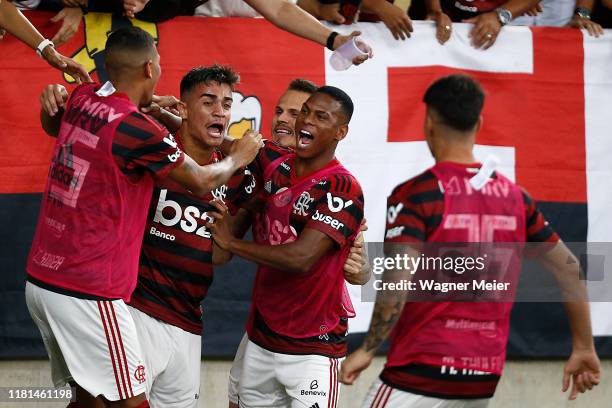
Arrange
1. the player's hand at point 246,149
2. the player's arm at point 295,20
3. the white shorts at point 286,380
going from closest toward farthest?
1. the player's hand at point 246,149
2. the white shorts at point 286,380
3. the player's arm at point 295,20

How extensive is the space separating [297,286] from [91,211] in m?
1.06

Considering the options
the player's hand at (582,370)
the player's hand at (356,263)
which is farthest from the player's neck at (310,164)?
the player's hand at (582,370)

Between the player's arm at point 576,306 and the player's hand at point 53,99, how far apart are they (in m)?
2.40

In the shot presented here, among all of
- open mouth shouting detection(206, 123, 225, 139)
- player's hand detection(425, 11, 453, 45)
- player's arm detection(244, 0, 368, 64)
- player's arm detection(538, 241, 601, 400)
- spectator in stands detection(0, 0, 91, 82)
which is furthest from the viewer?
player's hand detection(425, 11, 453, 45)

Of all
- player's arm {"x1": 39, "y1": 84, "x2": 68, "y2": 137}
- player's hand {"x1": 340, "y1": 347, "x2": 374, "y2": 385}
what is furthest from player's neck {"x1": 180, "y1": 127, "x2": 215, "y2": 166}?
player's hand {"x1": 340, "y1": 347, "x2": 374, "y2": 385}

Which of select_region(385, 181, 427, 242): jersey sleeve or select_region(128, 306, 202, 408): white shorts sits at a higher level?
select_region(385, 181, 427, 242): jersey sleeve

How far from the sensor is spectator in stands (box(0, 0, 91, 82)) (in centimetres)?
534

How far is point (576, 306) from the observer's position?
4.25 meters

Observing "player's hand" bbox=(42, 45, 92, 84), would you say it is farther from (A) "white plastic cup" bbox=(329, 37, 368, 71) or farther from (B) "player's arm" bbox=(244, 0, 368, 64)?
(A) "white plastic cup" bbox=(329, 37, 368, 71)

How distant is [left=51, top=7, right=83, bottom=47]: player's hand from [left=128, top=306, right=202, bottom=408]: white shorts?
1.89 m

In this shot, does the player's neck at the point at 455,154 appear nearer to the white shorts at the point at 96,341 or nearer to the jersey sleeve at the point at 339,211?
the jersey sleeve at the point at 339,211

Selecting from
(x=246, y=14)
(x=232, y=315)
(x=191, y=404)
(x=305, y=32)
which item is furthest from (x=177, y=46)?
(x=191, y=404)

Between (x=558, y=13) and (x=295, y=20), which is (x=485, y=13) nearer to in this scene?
(x=558, y=13)

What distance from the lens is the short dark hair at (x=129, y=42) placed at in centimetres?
474
